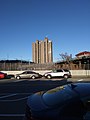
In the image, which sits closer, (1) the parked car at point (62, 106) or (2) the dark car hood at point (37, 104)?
(1) the parked car at point (62, 106)

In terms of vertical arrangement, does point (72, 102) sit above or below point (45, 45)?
below

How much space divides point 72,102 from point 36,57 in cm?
15303

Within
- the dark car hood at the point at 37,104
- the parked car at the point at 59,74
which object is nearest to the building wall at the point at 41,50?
the parked car at the point at 59,74

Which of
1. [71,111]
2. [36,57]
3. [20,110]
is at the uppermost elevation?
[36,57]

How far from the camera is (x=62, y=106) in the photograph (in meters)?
4.77

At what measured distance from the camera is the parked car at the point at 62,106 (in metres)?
4.59

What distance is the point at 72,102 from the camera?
15.8 feet

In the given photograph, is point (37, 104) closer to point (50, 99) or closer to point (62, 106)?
point (50, 99)

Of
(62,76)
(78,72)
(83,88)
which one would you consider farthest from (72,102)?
(78,72)

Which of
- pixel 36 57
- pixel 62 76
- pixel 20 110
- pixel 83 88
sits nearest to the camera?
pixel 83 88

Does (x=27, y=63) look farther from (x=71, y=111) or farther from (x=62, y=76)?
(x=71, y=111)

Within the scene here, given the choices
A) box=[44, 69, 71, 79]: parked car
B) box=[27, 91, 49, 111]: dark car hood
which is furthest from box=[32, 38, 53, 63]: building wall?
box=[27, 91, 49, 111]: dark car hood

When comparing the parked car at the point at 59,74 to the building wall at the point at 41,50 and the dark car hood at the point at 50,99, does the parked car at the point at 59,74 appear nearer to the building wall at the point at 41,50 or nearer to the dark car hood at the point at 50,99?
the dark car hood at the point at 50,99

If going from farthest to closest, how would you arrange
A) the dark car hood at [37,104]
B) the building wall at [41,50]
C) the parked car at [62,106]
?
the building wall at [41,50]
the dark car hood at [37,104]
the parked car at [62,106]
